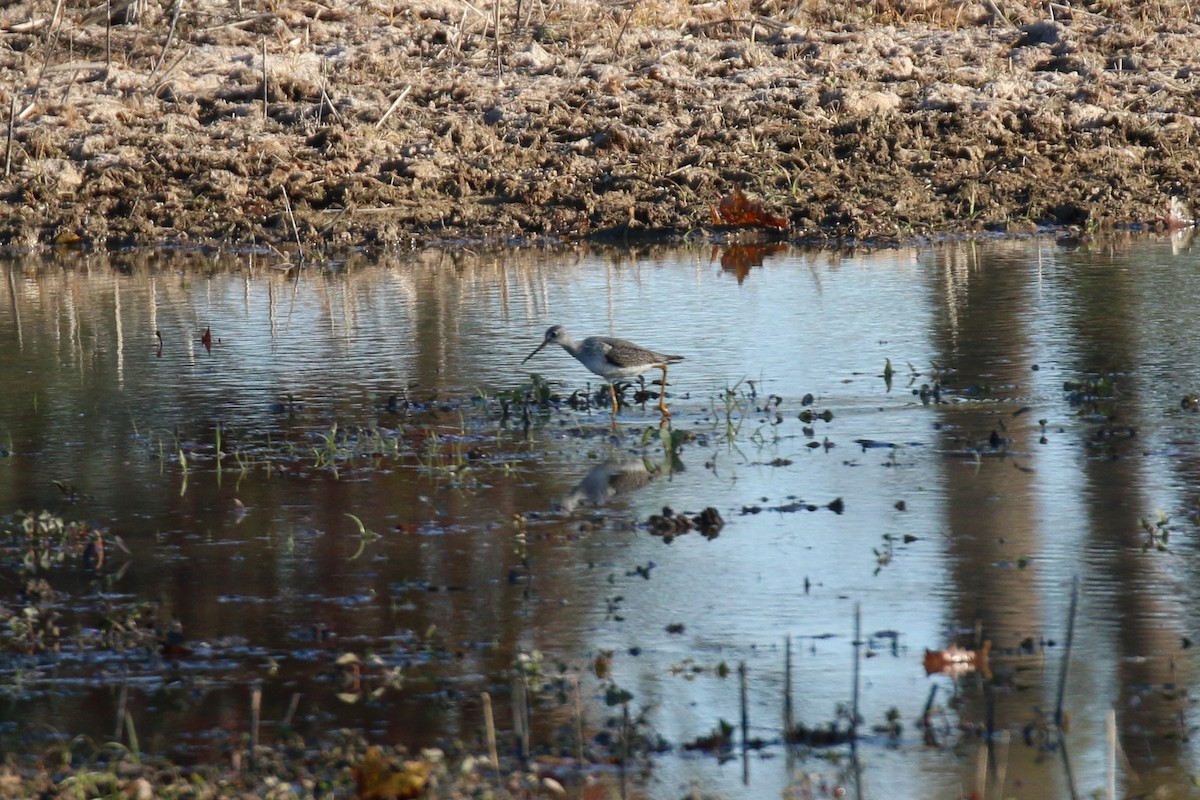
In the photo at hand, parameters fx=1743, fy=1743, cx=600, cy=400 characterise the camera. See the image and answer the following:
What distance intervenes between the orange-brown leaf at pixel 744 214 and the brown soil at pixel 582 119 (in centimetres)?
16

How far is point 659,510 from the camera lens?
721 cm

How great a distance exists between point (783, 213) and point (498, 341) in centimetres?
657

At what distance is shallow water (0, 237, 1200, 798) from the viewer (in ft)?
16.4

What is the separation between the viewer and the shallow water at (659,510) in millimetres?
5008

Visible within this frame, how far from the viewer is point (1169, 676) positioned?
5117 mm

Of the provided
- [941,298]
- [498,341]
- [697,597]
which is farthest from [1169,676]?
[941,298]

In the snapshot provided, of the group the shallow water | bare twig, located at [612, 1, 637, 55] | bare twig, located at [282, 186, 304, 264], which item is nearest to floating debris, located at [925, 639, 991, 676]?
the shallow water

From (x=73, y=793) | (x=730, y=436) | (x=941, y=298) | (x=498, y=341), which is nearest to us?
(x=73, y=793)

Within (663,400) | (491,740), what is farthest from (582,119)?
(491,740)

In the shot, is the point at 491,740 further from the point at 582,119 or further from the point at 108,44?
the point at 108,44

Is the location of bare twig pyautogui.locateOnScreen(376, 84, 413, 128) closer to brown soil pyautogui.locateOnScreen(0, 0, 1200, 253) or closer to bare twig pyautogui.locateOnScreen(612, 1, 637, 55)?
brown soil pyautogui.locateOnScreen(0, 0, 1200, 253)

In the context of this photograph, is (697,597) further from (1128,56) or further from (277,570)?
(1128,56)

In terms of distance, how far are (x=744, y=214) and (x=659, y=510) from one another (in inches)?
418

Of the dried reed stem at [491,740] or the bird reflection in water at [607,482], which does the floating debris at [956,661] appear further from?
the bird reflection in water at [607,482]
